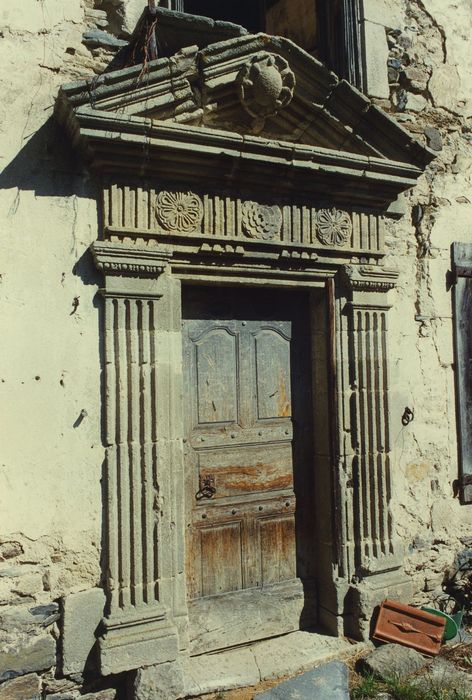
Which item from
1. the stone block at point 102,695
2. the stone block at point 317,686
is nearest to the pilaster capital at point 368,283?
the stone block at point 317,686

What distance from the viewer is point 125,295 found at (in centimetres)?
321

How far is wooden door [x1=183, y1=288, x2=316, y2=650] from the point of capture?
3.61 m

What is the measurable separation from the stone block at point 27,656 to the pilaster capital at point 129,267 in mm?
1869

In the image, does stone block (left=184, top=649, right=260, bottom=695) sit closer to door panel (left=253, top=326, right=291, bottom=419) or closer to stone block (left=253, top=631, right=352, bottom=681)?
stone block (left=253, top=631, right=352, bottom=681)

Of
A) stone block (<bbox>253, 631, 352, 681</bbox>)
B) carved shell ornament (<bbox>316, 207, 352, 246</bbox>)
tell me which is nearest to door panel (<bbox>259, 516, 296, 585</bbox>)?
stone block (<bbox>253, 631, 352, 681</bbox>)

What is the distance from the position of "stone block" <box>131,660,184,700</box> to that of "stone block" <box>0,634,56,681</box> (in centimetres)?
47

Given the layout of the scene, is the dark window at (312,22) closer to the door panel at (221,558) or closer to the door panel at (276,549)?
the door panel at (276,549)

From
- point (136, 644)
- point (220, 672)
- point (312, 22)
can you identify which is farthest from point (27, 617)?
point (312, 22)

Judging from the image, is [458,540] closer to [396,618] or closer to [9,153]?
[396,618]

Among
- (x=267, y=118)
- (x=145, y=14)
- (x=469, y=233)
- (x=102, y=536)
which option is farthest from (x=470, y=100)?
(x=102, y=536)

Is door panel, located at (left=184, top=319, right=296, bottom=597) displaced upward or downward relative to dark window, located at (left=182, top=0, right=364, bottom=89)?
downward

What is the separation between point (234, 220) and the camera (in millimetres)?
3549

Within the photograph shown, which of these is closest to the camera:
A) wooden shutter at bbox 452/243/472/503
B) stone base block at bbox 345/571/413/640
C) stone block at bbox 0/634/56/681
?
stone block at bbox 0/634/56/681

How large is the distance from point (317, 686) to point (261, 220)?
2765mm
